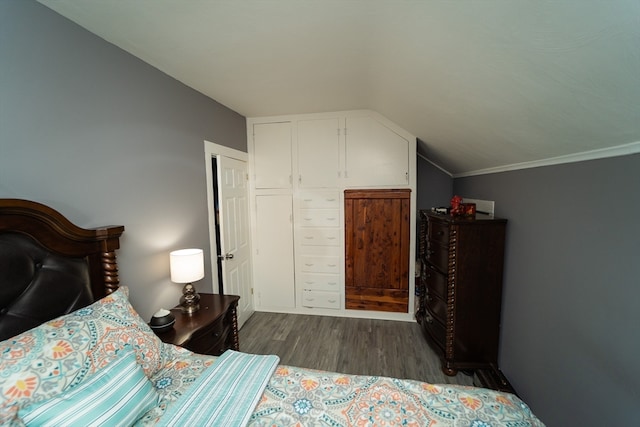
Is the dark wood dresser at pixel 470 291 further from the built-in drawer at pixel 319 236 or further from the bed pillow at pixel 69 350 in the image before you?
the bed pillow at pixel 69 350

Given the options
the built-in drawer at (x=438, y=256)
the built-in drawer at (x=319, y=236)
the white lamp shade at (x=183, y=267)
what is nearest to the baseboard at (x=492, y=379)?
the built-in drawer at (x=438, y=256)

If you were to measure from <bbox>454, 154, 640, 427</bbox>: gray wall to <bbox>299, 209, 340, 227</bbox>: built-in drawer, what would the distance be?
68.2 inches

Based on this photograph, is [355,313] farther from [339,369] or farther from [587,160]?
[587,160]

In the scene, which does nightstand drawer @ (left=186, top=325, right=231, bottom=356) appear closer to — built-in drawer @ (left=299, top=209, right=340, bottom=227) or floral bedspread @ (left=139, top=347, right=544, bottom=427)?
floral bedspread @ (left=139, top=347, right=544, bottom=427)

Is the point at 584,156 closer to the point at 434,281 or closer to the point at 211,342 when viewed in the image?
the point at 434,281

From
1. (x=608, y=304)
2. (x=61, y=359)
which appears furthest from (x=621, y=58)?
(x=61, y=359)

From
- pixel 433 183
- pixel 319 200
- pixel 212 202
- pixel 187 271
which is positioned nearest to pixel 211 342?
pixel 187 271

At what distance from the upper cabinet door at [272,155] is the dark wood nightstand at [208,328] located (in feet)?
5.29

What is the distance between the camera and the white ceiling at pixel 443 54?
35.0 inches

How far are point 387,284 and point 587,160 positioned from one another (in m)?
2.16

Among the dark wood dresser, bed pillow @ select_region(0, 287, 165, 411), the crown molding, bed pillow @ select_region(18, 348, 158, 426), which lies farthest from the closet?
bed pillow @ select_region(18, 348, 158, 426)

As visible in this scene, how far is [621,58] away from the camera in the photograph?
0.84 m

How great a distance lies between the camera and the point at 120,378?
0.94 meters

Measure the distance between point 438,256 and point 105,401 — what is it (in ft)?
7.94
